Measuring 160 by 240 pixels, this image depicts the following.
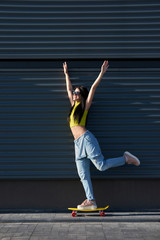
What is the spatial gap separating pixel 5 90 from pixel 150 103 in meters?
2.91

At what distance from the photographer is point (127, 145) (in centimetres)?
638

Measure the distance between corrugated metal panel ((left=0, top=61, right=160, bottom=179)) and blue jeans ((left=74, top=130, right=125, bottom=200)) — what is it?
14.9 inches

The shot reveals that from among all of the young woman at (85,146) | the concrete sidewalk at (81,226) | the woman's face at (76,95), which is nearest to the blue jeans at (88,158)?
the young woman at (85,146)

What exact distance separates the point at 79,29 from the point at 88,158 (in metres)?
2.58

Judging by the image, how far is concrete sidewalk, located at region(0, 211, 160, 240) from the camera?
484cm

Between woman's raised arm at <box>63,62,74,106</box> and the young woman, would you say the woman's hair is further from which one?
woman's raised arm at <box>63,62,74,106</box>

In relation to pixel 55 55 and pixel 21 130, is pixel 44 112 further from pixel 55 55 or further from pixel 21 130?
pixel 55 55

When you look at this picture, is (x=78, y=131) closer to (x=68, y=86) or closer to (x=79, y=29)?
(x=68, y=86)

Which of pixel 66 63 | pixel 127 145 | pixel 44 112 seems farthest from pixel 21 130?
pixel 127 145

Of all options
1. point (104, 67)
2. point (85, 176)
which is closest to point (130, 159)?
point (85, 176)

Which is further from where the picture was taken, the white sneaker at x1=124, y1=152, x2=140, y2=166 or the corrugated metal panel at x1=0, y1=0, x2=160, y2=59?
the corrugated metal panel at x1=0, y1=0, x2=160, y2=59

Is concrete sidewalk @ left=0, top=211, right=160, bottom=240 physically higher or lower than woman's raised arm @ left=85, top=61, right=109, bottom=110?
lower

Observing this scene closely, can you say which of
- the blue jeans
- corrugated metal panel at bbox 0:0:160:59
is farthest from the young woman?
corrugated metal panel at bbox 0:0:160:59

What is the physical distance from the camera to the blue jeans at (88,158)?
589 cm
